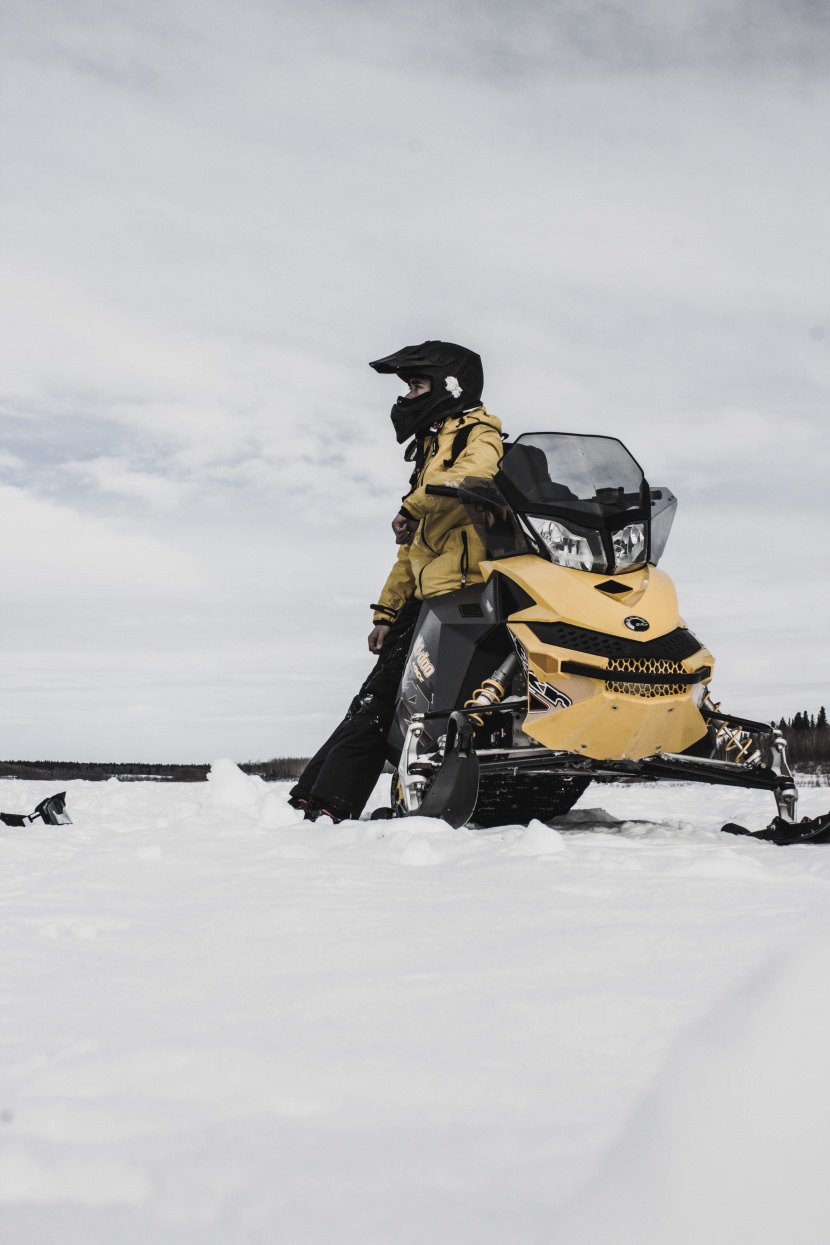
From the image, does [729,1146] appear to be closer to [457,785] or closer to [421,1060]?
[421,1060]

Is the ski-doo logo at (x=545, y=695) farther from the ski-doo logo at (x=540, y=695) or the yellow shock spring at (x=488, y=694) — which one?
the yellow shock spring at (x=488, y=694)

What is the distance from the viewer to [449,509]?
472cm

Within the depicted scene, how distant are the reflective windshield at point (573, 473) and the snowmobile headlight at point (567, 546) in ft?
0.30

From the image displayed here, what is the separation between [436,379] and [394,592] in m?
1.19

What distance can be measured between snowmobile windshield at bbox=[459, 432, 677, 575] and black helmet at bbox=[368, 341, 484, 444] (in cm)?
90

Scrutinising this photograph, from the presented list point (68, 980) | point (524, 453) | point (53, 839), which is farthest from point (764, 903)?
point (53, 839)

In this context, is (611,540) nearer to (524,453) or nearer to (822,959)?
(524,453)

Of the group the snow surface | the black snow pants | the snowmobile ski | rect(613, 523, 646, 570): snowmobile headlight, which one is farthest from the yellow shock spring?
the snow surface

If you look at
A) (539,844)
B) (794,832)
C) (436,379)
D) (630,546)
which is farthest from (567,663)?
(436,379)

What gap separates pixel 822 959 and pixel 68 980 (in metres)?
1.35

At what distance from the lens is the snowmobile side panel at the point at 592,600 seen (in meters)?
3.86

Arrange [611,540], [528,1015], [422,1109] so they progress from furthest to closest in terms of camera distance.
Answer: [611,540]
[528,1015]
[422,1109]

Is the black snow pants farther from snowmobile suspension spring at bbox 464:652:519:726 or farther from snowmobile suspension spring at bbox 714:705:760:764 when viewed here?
snowmobile suspension spring at bbox 714:705:760:764

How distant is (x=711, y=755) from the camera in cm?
427
